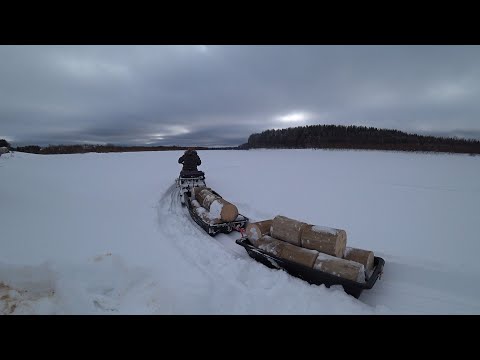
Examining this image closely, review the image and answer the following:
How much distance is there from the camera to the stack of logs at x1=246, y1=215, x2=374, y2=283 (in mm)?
3671

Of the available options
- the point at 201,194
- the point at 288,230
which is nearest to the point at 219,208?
the point at 201,194

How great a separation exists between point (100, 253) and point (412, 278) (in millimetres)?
6012

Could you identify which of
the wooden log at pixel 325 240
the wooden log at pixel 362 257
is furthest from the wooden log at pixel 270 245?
the wooden log at pixel 362 257

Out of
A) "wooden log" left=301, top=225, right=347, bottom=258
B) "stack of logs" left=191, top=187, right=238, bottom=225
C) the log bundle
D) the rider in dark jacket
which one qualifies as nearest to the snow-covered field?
"stack of logs" left=191, top=187, right=238, bottom=225

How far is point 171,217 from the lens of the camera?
7215 mm

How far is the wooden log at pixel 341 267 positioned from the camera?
355 centimetres

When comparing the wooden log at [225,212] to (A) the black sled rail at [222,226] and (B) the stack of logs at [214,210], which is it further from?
(A) the black sled rail at [222,226]

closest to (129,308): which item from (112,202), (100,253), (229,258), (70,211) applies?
(100,253)

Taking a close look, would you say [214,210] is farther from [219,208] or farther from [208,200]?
[208,200]

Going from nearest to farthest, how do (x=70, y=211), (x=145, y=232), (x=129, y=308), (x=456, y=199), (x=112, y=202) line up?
1. (x=129, y=308)
2. (x=145, y=232)
3. (x=70, y=211)
4. (x=456, y=199)
5. (x=112, y=202)

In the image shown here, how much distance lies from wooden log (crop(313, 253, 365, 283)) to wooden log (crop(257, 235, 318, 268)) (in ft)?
0.44

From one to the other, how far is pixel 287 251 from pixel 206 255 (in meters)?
1.81
